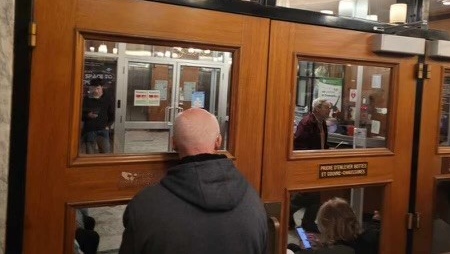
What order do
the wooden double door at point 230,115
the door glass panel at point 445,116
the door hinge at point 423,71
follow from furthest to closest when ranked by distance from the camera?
1. the door glass panel at point 445,116
2. the door hinge at point 423,71
3. the wooden double door at point 230,115

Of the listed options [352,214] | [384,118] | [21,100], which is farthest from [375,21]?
[21,100]

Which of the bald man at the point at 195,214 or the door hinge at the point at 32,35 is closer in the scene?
the bald man at the point at 195,214

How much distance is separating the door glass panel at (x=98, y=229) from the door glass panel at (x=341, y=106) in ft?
3.23

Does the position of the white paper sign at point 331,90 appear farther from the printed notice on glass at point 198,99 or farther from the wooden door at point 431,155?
the printed notice on glass at point 198,99

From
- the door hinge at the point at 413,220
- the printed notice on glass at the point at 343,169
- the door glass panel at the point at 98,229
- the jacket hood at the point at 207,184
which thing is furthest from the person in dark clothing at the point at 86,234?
the door hinge at the point at 413,220

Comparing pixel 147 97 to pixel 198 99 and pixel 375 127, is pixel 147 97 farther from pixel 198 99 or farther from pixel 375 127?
pixel 375 127

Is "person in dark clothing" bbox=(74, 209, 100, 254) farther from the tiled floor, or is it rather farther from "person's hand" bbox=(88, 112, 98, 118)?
"person's hand" bbox=(88, 112, 98, 118)

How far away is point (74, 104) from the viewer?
1.81m

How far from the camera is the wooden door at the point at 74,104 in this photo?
5.69 feet

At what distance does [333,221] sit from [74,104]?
5.29 ft

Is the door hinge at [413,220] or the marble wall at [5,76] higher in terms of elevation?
the marble wall at [5,76]

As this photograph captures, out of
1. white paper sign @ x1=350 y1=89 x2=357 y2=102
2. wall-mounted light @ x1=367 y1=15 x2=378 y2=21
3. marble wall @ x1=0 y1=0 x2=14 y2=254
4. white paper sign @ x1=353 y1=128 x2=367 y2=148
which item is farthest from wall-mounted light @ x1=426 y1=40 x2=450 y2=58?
marble wall @ x1=0 y1=0 x2=14 y2=254

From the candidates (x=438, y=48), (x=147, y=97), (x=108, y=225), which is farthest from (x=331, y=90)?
(x=108, y=225)

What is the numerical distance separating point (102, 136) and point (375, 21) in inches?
62.4
